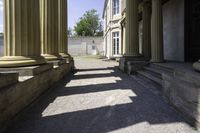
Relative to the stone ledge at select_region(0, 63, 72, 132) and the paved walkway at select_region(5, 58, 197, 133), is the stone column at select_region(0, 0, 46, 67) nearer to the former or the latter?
the stone ledge at select_region(0, 63, 72, 132)

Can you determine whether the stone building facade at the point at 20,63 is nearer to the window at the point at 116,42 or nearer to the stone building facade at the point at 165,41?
the stone building facade at the point at 165,41

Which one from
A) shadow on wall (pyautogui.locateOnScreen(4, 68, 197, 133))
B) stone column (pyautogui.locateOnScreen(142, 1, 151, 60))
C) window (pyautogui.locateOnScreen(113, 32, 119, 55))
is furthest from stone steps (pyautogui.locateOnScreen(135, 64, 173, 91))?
window (pyautogui.locateOnScreen(113, 32, 119, 55))

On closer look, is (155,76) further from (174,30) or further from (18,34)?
(18,34)

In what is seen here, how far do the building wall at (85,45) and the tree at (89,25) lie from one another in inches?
754

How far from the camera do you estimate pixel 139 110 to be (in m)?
4.85

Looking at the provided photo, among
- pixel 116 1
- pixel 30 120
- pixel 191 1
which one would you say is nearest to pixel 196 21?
pixel 191 1

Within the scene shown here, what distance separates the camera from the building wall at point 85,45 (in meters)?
46.8

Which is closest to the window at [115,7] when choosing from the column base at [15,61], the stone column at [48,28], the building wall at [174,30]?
the building wall at [174,30]

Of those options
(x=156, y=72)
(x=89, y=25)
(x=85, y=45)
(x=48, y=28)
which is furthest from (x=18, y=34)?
(x=89, y=25)

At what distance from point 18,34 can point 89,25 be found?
62629mm

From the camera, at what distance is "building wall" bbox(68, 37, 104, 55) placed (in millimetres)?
46844

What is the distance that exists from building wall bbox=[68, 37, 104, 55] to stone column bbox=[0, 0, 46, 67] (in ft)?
135

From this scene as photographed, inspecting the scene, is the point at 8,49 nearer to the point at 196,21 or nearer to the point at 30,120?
the point at 30,120

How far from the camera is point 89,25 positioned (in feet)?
220
